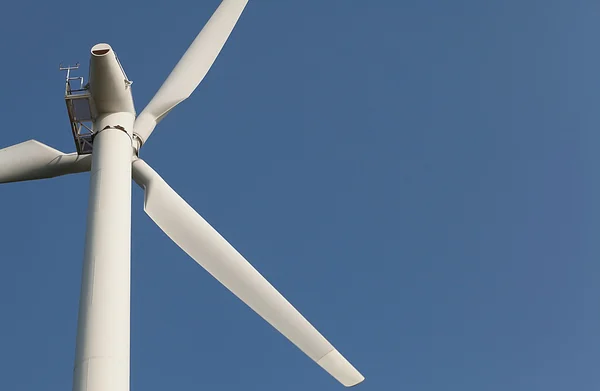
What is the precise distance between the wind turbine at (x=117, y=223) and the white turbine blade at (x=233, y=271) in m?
0.02

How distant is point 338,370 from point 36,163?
8.59 meters

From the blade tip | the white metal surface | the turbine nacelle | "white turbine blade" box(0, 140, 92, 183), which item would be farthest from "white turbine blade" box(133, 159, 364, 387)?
"white turbine blade" box(0, 140, 92, 183)

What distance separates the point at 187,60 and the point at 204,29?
1.56 m

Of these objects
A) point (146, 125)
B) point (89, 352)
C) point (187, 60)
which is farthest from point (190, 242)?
point (187, 60)

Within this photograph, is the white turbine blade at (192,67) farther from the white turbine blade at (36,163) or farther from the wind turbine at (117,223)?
the white turbine blade at (36,163)

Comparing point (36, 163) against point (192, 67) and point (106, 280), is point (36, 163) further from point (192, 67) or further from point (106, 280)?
point (106, 280)

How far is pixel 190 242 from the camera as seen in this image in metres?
18.2

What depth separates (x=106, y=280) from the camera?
14773 mm

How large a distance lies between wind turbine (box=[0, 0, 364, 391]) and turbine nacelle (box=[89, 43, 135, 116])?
22 mm

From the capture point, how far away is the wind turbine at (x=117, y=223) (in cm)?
1422

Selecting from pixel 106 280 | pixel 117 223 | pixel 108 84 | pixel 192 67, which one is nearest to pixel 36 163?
pixel 108 84

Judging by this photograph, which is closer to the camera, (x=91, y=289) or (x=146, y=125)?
(x=91, y=289)

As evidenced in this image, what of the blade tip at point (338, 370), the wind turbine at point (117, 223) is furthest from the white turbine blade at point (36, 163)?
the blade tip at point (338, 370)

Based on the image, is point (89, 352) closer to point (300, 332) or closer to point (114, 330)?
point (114, 330)
